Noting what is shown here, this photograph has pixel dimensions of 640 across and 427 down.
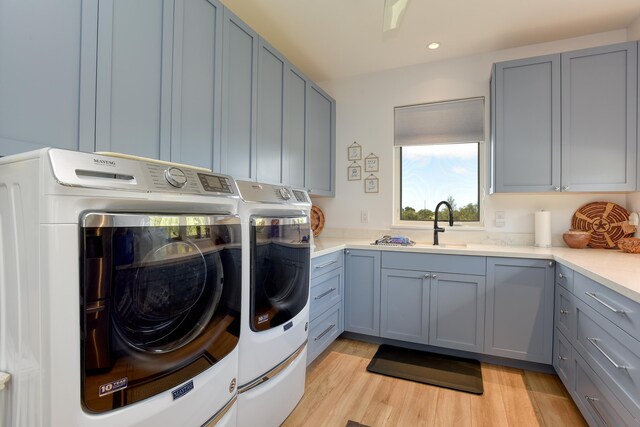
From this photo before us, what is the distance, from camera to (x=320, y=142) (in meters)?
3.07

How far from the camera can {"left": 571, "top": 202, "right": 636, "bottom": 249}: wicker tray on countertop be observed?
2.35 meters

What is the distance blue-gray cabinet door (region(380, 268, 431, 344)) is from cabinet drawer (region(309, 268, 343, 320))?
0.38m

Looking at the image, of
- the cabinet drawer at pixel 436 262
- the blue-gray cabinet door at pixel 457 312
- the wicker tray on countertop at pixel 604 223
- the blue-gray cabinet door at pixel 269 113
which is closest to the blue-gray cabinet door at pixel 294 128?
the blue-gray cabinet door at pixel 269 113

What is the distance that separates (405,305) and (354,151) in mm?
1655

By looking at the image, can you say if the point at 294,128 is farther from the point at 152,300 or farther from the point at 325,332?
the point at 152,300

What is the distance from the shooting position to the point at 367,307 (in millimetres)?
2617

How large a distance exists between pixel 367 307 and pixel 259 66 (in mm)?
2039

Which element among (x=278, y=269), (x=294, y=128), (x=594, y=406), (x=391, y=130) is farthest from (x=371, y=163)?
(x=594, y=406)

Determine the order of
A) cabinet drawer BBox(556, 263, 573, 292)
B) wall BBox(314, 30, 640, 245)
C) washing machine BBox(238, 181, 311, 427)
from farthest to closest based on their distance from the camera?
wall BBox(314, 30, 640, 245) → cabinet drawer BBox(556, 263, 573, 292) → washing machine BBox(238, 181, 311, 427)

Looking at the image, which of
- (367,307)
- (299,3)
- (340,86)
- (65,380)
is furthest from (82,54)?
(340,86)

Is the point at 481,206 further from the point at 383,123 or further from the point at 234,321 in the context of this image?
the point at 234,321

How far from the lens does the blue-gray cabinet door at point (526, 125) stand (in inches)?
92.0

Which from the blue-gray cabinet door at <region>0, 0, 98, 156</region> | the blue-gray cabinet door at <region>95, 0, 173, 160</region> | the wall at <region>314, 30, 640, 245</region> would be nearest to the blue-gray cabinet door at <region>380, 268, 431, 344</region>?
the wall at <region>314, 30, 640, 245</region>

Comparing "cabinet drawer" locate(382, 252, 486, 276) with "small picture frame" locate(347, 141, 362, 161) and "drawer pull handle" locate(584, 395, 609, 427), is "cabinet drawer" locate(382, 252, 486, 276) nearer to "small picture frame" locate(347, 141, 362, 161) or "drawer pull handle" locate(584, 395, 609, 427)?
"drawer pull handle" locate(584, 395, 609, 427)
